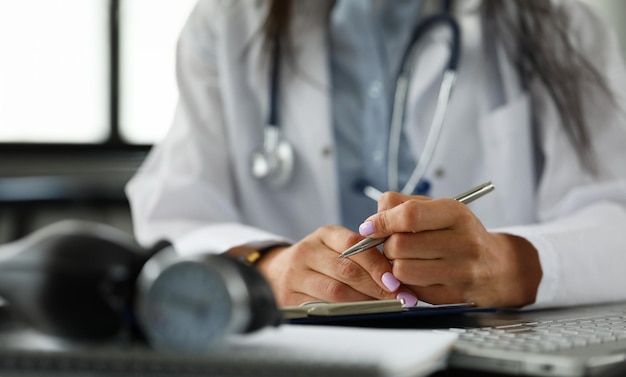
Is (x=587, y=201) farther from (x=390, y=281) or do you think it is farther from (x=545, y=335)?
(x=545, y=335)

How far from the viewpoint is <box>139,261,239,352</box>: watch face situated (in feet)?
1.19

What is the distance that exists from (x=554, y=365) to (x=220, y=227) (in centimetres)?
65

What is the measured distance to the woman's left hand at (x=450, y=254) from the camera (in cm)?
65

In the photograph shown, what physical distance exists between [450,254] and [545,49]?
543 mm

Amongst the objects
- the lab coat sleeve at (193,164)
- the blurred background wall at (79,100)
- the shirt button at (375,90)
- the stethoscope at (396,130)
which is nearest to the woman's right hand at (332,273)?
the lab coat sleeve at (193,164)

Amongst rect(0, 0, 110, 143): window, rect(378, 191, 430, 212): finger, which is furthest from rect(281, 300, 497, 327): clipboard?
rect(0, 0, 110, 143): window

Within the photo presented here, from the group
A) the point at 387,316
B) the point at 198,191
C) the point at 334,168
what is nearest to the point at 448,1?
the point at 334,168

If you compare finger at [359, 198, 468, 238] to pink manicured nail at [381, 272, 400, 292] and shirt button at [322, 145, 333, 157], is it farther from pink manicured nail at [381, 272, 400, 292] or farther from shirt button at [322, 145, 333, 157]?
shirt button at [322, 145, 333, 157]

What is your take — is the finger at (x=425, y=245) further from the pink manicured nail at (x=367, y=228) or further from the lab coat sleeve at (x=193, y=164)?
the lab coat sleeve at (x=193, y=164)

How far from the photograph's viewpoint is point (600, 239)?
89 cm

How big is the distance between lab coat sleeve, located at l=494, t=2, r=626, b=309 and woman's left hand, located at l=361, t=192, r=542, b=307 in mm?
28

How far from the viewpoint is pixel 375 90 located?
1.21 metres

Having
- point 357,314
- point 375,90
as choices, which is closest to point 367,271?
point 357,314

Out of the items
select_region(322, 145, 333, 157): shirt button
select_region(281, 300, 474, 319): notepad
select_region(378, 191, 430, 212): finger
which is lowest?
select_region(281, 300, 474, 319): notepad
